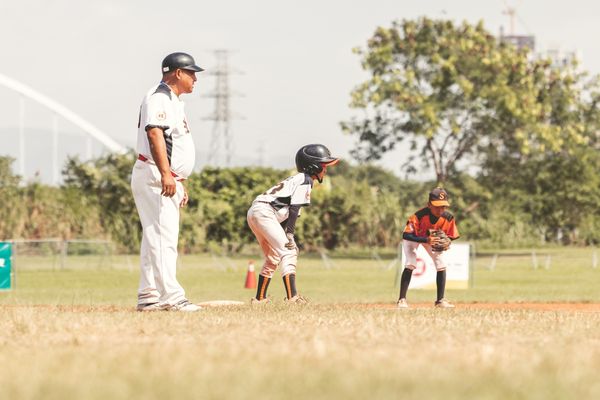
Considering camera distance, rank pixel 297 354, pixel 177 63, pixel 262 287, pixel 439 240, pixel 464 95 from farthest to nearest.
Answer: pixel 464 95
pixel 439 240
pixel 262 287
pixel 177 63
pixel 297 354

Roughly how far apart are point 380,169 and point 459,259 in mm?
76845

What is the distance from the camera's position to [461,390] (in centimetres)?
534

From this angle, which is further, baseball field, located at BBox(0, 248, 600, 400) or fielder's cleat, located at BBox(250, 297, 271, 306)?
fielder's cleat, located at BBox(250, 297, 271, 306)

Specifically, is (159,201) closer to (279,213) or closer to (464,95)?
(279,213)

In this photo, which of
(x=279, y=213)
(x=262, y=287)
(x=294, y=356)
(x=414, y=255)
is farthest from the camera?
(x=414, y=255)

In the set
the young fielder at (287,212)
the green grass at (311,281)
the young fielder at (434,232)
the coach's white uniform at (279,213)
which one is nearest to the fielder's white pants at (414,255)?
the young fielder at (434,232)

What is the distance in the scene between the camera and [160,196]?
10492mm

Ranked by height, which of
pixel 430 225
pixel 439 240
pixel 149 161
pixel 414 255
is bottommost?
pixel 414 255

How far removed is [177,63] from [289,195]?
2.50 m

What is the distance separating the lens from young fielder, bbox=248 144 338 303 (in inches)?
503

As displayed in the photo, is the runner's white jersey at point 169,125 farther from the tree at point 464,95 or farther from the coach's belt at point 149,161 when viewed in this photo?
the tree at point 464,95

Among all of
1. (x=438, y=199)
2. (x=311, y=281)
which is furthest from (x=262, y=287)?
(x=311, y=281)

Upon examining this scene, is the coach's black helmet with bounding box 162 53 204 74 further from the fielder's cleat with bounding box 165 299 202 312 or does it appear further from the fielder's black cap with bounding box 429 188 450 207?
the fielder's black cap with bounding box 429 188 450 207

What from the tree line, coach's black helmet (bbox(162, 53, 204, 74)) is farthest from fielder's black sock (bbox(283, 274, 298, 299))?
the tree line
